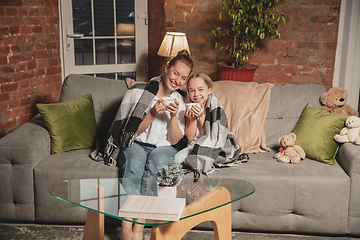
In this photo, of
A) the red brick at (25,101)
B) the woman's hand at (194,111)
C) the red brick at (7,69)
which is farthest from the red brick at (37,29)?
the woman's hand at (194,111)

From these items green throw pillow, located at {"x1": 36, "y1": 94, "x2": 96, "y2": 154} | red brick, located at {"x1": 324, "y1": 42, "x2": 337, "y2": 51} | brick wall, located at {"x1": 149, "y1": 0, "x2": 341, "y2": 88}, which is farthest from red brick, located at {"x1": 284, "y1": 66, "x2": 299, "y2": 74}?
green throw pillow, located at {"x1": 36, "y1": 94, "x2": 96, "y2": 154}

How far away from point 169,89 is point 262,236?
107 cm

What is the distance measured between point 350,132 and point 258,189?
69cm

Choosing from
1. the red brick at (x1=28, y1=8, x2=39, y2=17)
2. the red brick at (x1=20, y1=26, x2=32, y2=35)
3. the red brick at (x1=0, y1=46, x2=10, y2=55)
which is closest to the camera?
the red brick at (x1=0, y1=46, x2=10, y2=55)

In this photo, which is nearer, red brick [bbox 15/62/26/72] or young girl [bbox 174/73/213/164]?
young girl [bbox 174/73/213/164]

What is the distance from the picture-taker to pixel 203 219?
65.2 inches

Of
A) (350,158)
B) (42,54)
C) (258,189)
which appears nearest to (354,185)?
(350,158)

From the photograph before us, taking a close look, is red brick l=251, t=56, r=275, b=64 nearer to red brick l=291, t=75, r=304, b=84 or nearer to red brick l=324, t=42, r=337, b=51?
red brick l=291, t=75, r=304, b=84

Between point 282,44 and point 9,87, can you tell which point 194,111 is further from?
point 282,44

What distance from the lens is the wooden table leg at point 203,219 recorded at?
1.51m

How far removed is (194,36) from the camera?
12.7 feet

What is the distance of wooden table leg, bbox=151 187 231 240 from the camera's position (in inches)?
59.5

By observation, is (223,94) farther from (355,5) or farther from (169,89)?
(355,5)

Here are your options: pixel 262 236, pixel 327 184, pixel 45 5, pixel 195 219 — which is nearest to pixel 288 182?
pixel 327 184
